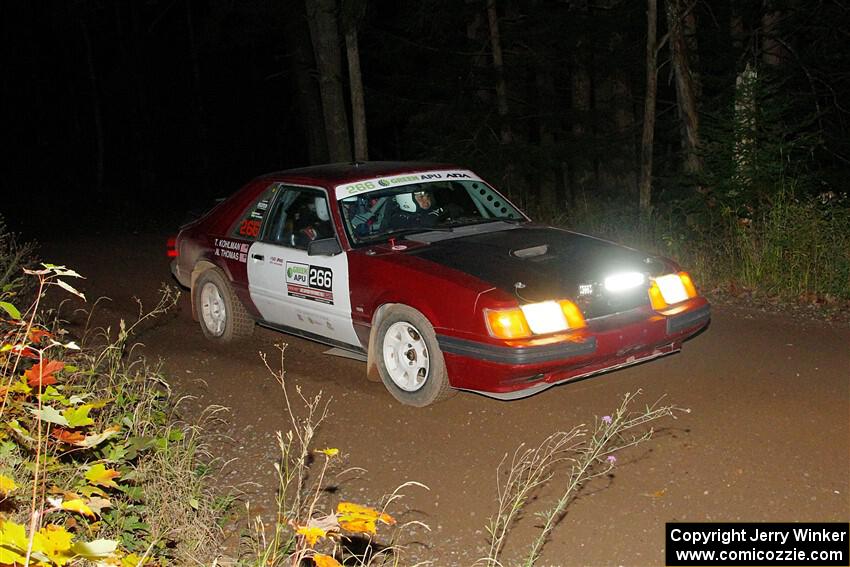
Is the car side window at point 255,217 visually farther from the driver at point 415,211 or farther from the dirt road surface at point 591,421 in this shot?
the driver at point 415,211

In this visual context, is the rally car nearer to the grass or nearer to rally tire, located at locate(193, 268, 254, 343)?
rally tire, located at locate(193, 268, 254, 343)

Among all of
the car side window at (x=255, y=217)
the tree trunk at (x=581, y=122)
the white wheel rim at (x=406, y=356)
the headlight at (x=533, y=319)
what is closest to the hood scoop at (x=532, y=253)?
the headlight at (x=533, y=319)

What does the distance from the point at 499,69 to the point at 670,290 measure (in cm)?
1261

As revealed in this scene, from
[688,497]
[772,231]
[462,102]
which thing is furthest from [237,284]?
[462,102]

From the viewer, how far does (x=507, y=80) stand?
18656 millimetres

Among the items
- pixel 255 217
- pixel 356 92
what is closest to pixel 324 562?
pixel 255 217

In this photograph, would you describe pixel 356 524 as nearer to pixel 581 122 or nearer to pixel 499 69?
pixel 581 122

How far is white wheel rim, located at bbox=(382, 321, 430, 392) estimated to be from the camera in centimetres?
629

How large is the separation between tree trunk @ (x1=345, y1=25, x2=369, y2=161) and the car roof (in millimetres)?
7541

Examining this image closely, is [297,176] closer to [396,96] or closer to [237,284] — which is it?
[237,284]

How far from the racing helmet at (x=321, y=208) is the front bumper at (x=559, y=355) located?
1762 millimetres

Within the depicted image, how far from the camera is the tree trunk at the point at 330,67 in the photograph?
17.0 metres

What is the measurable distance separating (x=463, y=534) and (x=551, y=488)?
0.64m

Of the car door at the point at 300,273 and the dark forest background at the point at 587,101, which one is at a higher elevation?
the dark forest background at the point at 587,101
